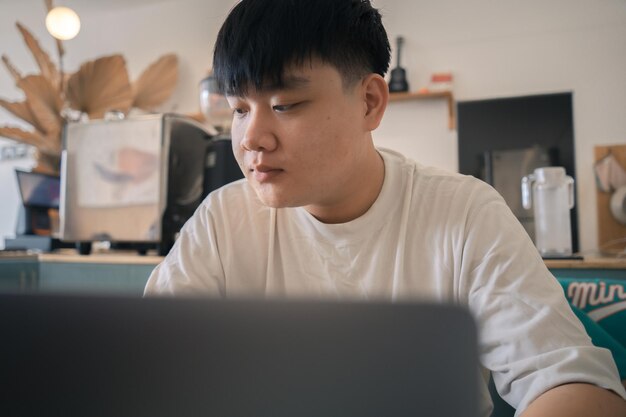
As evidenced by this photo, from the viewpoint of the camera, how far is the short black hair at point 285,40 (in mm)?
670

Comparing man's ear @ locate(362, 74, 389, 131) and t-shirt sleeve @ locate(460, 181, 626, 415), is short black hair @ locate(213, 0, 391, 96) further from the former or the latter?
t-shirt sleeve @ locate(460, 181, 626, 415)

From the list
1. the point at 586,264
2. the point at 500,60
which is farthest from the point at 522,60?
the point at 586,264

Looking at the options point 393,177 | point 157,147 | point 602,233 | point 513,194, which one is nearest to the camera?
point 393,177

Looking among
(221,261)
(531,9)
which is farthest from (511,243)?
(531,9)

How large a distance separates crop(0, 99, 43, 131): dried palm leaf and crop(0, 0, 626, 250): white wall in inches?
37.2

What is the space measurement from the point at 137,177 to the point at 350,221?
1144 millimetres

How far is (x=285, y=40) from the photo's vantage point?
679 millimetres

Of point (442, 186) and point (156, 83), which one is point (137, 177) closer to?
point (442, 186)

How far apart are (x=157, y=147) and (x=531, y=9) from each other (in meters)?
2.36

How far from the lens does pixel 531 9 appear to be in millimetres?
2928

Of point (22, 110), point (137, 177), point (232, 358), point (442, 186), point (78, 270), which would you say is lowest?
point (78, 270)

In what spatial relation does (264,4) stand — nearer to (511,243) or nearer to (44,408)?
(511,243)

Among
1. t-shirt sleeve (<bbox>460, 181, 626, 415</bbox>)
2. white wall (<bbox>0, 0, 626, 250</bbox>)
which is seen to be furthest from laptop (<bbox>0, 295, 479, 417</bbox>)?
white wall (<bbox>0, 0, 626, 250</bbox>)

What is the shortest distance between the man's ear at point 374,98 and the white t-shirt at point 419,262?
0.09 meters
